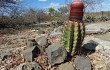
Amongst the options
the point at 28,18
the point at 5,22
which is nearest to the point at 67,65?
the point at 5,22

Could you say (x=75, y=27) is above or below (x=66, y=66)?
above

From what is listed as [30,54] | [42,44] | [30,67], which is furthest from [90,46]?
[30,67]

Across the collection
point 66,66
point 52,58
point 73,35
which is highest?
point 73,35

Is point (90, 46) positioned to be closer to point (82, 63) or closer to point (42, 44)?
point (82, 63)

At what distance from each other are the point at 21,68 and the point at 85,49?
1728 millimetres

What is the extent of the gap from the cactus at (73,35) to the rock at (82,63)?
0.26 meters

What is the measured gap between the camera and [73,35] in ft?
19.1

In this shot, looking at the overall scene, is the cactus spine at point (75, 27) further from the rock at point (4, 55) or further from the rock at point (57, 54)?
the rock at point (4, 55)

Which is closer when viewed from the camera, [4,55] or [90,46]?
[90,46]

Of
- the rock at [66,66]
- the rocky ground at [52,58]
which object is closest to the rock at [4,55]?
the rocky ground at [52,58]

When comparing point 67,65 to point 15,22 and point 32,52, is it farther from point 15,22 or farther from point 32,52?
point 15,22

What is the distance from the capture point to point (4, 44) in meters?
8.34

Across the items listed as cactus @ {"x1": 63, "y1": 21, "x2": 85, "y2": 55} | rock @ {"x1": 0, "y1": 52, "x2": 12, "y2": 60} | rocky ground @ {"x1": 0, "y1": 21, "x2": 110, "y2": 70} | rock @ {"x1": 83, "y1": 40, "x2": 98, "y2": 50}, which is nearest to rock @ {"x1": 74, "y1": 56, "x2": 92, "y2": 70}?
rocky ground @ {"x1": 0, "y1": 21, "x2": 110, "y2": 70}

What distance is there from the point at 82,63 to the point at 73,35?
64cm
